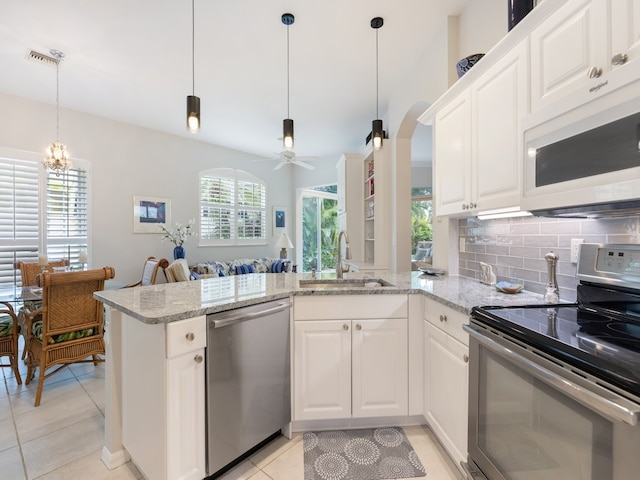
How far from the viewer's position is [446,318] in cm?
166

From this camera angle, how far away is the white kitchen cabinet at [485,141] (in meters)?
1.49

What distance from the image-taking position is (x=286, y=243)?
235 inches

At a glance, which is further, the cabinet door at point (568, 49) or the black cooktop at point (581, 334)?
the cabinet door at point (568, 49)

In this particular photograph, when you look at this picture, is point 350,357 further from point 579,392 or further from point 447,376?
point 579,392

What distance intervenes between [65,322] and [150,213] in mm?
2638

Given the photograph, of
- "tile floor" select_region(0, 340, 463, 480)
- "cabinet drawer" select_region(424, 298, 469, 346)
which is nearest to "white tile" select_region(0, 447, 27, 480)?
"tile floor" select_region(0, 340, 463, 480)

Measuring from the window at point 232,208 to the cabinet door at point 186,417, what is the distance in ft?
14.1

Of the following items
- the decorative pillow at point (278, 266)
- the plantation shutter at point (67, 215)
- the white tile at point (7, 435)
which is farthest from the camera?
the decorative pillow at point (278, 266)

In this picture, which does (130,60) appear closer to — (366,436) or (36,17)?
(36,17)

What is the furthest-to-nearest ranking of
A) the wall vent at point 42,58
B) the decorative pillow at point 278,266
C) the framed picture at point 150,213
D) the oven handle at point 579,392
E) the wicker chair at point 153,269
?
the decorative pillow at point 278,266, the framed picture at point 150,213, the wicker chair at point 153,269, the wall vent at point 42,58, the oven handle at point 579,392

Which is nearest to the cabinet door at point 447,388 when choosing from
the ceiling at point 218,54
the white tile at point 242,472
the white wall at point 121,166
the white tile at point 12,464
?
the white tile at point 242,472

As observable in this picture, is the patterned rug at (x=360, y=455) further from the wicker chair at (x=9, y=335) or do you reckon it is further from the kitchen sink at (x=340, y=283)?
the wicker chair at (x=9, y=335)

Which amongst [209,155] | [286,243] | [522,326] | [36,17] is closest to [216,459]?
[522,326]

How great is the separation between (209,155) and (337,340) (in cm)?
474
